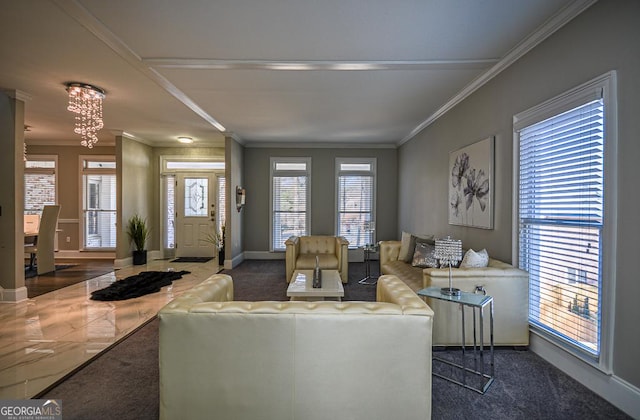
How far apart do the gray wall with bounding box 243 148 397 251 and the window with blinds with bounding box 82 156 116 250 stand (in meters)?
3.31

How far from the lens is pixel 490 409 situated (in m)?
2.01

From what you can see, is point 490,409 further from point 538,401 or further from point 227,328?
point 227,328

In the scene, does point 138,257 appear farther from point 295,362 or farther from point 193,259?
point 295,362

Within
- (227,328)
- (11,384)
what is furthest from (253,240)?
(227,328)

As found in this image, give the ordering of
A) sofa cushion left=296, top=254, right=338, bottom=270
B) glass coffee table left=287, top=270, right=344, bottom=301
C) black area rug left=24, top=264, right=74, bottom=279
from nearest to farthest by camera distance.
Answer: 1. glass coffee table left=287, top=270, right=344, bottom=301
2. sofa cushion left=296, top=254, right=338, bottom=270
3. black area rug left=24, top=264, right=74, bottom=279

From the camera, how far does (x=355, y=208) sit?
7523mm

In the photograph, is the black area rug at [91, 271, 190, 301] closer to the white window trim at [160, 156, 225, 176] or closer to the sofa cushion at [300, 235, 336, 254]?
the sofa cushion at [300, 235, 336, 254]

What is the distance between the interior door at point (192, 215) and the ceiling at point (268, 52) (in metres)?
2.70

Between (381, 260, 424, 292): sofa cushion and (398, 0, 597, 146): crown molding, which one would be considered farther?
(381, 260, 424, 292): sofa cushion

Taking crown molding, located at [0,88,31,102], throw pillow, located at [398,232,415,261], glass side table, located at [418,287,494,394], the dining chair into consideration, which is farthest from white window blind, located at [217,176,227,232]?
glass side table, located at [418,287,494,394]

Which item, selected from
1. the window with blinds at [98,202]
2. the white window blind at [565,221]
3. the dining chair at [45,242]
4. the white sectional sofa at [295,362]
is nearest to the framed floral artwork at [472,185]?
the white window blind at [565,221]

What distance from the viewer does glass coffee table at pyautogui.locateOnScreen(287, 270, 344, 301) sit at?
3.35m

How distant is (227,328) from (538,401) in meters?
2.05

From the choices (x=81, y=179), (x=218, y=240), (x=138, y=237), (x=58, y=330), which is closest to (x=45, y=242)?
(x=138, y=237)
